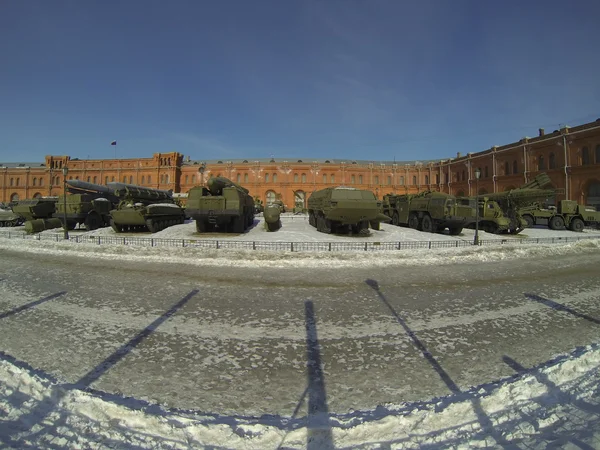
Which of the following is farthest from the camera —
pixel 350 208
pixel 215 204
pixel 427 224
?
pixel 427 224

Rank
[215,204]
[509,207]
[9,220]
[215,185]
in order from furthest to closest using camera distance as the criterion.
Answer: [9,220]
[509,207]
[215,185]
[215,204]

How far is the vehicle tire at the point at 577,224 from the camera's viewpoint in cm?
2528

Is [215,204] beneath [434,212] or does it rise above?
above

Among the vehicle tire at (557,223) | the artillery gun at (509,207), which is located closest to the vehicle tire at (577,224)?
the vehicle tire at (557,223)

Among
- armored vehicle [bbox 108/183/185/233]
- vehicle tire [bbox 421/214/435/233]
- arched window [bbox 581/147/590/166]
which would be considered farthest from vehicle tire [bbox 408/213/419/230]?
arched window [bbox 581/147/590/166]

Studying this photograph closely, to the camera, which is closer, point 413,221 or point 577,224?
point 413,221

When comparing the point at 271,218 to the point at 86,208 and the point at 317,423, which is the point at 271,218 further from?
the point at 317,423

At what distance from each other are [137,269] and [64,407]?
7689 millimetres

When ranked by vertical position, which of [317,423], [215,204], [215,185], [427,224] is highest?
[215,185]

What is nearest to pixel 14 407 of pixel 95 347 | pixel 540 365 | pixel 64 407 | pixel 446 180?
pixel 64 407

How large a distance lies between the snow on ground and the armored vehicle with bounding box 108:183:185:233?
1676 cm

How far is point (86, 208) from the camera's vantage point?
21.4 m

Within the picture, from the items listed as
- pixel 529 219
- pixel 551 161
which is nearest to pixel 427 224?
pixel 529 219

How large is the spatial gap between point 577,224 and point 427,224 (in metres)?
14.4
